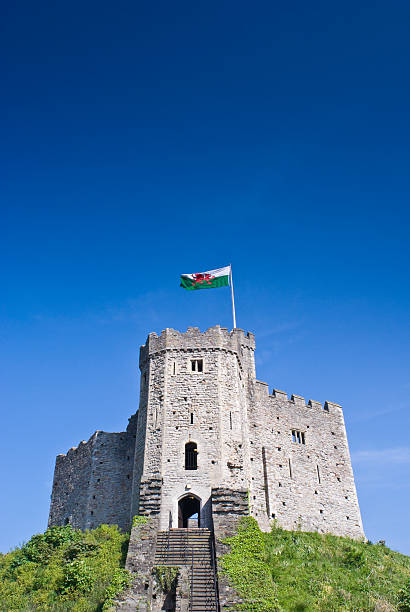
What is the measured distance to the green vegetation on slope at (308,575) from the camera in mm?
22984

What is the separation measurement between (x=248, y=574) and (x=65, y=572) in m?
8.62

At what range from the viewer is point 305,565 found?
92.2ft

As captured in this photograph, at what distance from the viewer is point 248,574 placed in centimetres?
2341

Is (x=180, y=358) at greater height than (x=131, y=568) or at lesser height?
greater

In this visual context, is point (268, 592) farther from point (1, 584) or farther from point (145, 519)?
point (1, 584)

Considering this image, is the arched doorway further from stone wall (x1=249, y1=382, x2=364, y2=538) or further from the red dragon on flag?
the red dragon on flag

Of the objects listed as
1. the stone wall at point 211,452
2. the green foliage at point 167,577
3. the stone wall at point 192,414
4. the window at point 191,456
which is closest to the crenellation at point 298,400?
the stone wall at point 211,452

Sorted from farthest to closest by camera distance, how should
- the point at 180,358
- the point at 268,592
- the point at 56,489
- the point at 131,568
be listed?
the point at 56,489
the point at 180,358
the point at 131,568
the point at 268,592

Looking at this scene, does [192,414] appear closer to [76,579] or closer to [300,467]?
[76,579]

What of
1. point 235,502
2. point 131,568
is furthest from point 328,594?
point 131,568

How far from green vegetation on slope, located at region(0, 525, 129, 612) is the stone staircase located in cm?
214

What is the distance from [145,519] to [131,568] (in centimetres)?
312

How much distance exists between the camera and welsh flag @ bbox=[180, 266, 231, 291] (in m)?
36.7

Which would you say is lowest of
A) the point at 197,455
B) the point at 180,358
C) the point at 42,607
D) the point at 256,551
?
the point at 42,607
